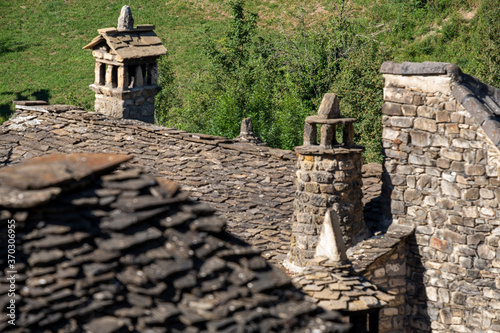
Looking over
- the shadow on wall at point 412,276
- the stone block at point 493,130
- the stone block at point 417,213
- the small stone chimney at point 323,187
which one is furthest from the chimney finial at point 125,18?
the stone block at point 493,130

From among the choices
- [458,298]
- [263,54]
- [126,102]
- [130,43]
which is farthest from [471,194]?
[263,54]

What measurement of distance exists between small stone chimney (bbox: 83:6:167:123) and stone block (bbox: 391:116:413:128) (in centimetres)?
877

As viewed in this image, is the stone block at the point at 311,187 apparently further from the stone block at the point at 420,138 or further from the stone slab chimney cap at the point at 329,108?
the stone block at the point at 420,138

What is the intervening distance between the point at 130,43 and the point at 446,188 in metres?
10.6

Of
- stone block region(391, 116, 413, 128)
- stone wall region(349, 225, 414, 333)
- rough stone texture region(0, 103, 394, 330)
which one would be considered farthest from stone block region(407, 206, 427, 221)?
Result: stone block region(391, 116, 413, 128)

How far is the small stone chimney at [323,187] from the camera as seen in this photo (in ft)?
37.6

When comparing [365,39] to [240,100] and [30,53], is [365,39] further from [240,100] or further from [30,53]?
[30,53]

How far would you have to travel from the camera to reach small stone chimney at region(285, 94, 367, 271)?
11.5 m

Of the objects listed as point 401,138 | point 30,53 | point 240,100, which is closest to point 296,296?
point 401,138

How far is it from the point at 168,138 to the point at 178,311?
11.7m

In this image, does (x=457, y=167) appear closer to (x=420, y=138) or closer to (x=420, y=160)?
(x=420, y=160)

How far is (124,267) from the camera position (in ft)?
19.9

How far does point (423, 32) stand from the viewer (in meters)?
34.6

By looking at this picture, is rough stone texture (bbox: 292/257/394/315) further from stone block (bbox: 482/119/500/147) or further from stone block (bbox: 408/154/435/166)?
stone block (bbox: 482/119/500/147)
